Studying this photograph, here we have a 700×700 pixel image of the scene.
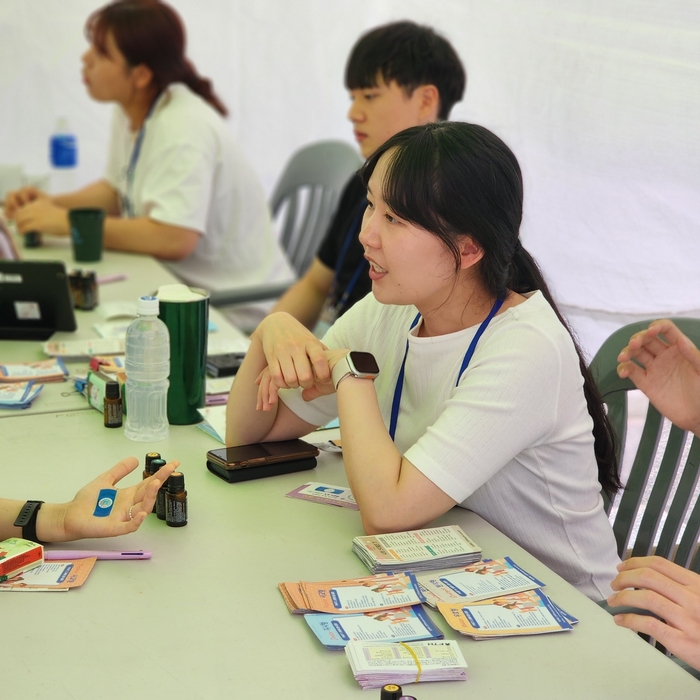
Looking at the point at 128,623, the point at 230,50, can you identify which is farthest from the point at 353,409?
the point at 230,50

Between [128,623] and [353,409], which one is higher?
[353,409]

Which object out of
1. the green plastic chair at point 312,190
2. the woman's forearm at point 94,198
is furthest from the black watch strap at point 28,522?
the woman's forearm at point 94,198

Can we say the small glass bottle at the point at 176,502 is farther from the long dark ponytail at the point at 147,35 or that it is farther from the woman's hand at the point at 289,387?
the long dark ponytail at the point at 147,35

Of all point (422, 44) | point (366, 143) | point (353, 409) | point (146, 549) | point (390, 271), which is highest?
point (422, 44)

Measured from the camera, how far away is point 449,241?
133 cm

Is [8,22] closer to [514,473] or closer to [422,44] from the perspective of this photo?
[422,44]

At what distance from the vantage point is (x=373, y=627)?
3.33ft

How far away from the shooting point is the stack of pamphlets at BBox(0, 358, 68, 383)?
1.80 meters

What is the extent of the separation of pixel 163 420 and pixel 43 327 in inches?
26.8

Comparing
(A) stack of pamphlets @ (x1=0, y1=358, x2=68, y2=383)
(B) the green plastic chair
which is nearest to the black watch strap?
(A) stack of pamphlets @ (x1=0, y1=358, x2=68, y2=383)

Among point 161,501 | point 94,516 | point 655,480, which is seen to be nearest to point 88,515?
point 94,516

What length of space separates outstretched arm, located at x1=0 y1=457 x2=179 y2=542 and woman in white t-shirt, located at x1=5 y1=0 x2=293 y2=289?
5.92 ft

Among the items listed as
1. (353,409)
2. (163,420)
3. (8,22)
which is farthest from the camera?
(8,22)

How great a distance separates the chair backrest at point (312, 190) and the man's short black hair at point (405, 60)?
1.15 meters
